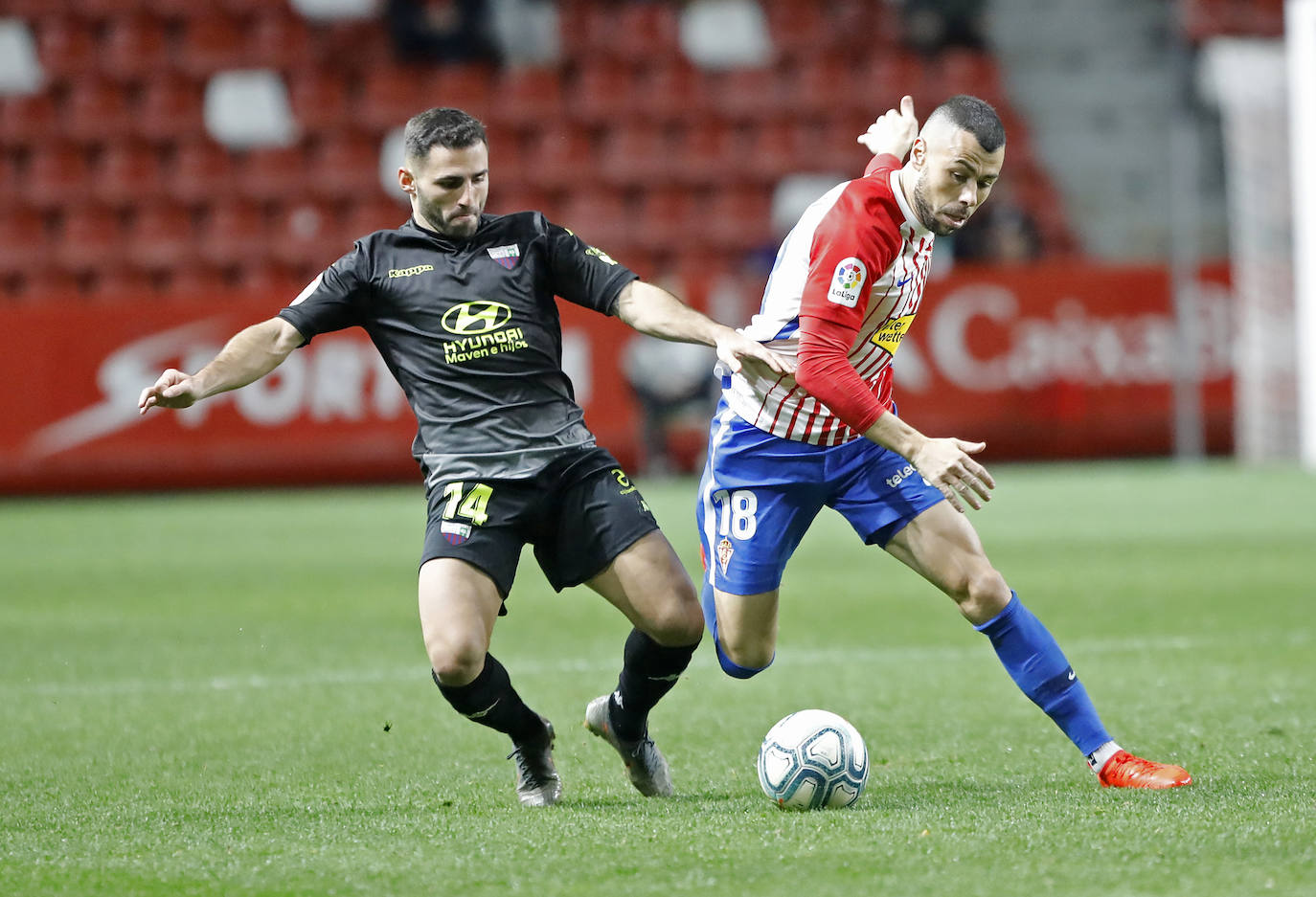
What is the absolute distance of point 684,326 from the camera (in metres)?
4.64

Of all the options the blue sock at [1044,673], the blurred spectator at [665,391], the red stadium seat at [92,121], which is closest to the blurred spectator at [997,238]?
the blurred spectator at [665,391]

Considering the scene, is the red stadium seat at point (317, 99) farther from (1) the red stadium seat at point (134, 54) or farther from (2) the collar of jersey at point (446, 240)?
(2) the collar of jersey at point (446, 240)

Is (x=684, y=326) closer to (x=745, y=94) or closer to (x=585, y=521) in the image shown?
(x=585, y=521)

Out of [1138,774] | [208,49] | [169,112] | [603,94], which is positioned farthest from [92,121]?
[1138,774]

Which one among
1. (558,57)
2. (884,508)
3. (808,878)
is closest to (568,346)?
(558,57)

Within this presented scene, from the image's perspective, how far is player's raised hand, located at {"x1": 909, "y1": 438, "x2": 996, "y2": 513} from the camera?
4.29 m

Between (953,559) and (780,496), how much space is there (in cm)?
60

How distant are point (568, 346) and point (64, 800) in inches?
459

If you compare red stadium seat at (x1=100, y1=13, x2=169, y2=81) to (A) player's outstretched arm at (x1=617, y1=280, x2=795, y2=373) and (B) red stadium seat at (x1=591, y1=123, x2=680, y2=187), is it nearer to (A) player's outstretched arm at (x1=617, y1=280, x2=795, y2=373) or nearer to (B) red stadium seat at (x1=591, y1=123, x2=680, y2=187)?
(B) red stadium seat at (x1=591, y1=123, x2=680, y2=187)

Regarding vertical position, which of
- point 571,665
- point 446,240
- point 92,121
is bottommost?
point 571,665

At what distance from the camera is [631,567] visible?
4730 mm

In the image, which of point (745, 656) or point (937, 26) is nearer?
point (745, 656)

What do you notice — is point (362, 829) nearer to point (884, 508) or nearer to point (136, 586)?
point (884, 508)

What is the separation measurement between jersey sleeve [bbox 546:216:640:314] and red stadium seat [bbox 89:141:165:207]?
14.7m
